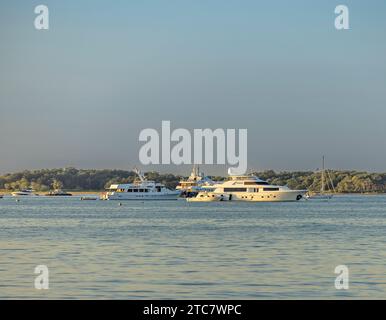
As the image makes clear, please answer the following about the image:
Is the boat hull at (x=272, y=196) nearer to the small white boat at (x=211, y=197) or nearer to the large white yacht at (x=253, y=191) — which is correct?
the large white yacht at (x=253, y=191)

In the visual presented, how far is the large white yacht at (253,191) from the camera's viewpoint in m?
171

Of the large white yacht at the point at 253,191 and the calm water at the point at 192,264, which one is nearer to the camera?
the calm water at the point at 192,264

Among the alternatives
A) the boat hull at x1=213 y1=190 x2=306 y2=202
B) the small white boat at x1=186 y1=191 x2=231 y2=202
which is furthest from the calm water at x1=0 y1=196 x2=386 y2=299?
the small white boat at x1=186 y1=191 x2=231 y2=202

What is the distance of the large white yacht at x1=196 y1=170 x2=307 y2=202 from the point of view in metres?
171

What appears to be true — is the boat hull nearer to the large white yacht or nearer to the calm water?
the large white yacht

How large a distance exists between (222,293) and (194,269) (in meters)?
7.40

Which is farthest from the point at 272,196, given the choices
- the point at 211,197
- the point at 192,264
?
the point at 192,264

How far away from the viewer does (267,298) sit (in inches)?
1116

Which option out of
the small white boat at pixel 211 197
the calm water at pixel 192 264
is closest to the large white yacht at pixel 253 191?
the small white boat at pixel 211 197

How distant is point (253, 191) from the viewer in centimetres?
17250

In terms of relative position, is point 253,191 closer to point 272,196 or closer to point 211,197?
point 272,196

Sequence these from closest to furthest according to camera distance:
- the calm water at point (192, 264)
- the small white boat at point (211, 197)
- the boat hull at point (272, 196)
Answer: the calm water at point (192, 264), the boat hull at point (272, 196), the small white boat at point (211, 197)
